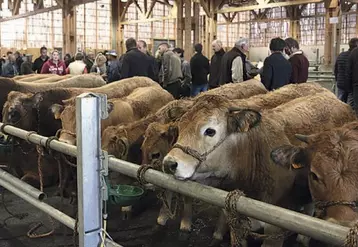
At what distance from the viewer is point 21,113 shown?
5848 mm

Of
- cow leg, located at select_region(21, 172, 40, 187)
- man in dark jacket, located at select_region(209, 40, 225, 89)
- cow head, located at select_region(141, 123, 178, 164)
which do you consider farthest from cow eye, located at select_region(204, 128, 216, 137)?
man in dark jacket, located at select_region(209, 40, 225, 89)

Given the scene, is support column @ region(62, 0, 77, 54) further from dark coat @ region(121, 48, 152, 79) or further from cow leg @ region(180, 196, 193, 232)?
cow leg @ region(180, 196, 193, 232)

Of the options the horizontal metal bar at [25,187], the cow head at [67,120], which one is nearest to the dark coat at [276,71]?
the cow head at [67,120]

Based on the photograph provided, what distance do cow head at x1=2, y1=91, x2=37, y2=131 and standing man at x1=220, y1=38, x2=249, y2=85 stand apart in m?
3.09

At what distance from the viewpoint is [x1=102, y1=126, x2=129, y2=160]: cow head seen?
4.79m

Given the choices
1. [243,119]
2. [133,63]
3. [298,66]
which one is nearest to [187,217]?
[243,119]

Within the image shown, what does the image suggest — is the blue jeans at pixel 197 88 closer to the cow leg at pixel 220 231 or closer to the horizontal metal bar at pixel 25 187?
the cow leg at pixel 220 231

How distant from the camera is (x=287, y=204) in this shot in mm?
3762

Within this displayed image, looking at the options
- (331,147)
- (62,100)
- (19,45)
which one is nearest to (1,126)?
(62,100)

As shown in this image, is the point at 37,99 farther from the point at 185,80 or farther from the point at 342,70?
the point at 342,70

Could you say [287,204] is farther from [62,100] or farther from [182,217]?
[62,100]

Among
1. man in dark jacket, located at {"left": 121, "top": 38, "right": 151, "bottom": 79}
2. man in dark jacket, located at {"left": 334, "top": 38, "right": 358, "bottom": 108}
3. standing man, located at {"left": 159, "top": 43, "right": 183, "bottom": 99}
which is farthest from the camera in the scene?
standing man, located at {"left": 159, "top": 43, "right": 183, "bottom": 99}

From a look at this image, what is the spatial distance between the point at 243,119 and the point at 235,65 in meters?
4.15

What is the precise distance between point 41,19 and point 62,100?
27175 mm
